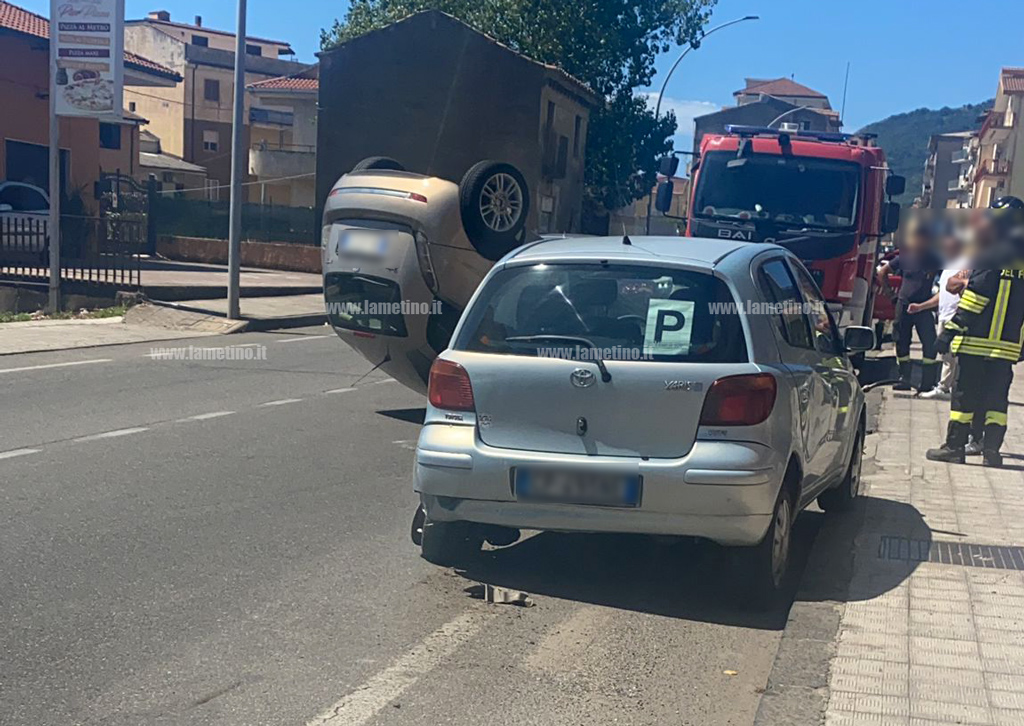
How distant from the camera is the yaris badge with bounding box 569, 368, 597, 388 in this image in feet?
17.3

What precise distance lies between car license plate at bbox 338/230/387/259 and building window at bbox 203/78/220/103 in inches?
2611

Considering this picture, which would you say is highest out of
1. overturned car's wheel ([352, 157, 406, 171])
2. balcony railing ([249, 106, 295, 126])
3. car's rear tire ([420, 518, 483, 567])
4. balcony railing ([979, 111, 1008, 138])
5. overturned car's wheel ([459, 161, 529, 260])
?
balcony railing ([979, 111, 1008, 138])

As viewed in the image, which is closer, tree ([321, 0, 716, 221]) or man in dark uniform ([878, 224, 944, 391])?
man in dark uniform ([878, 224, 944, 391])

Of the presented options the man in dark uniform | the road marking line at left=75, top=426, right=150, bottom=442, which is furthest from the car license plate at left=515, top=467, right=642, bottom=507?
the man in dark uniform

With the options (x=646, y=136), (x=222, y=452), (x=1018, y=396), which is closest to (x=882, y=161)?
(x=1018, y=396)

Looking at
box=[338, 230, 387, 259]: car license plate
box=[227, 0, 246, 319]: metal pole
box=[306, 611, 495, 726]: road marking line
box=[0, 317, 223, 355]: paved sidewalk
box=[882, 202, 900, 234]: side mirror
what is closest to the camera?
box=[306, 611, 495, 726]: road marking line

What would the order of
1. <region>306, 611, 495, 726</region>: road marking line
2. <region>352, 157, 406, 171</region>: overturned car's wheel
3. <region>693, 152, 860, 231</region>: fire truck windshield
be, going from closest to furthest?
<region>306, 611, 495, 726</region>: road marking line → <region>352, 157, 406, 171</region>: overturned car's wheel → <region>693, 152, 860, 231</region>: fire truck windshield

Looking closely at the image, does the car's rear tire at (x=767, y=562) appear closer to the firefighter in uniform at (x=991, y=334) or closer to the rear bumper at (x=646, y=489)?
the rear bumper at (x=646, y=489)

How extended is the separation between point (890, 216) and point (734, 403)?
10273 millimetres

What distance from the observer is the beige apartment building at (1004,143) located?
59.4 metres

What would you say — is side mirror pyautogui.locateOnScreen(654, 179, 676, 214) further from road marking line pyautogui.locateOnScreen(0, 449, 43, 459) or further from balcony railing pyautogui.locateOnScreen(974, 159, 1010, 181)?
balcony railing pyautogui.locateOnScreen(974, 159, 1010, 181)

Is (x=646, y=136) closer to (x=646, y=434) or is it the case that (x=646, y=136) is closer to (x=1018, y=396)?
(x=1018, y=396)

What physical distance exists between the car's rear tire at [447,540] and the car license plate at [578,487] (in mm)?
633

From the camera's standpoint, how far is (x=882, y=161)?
1434 centimetres
